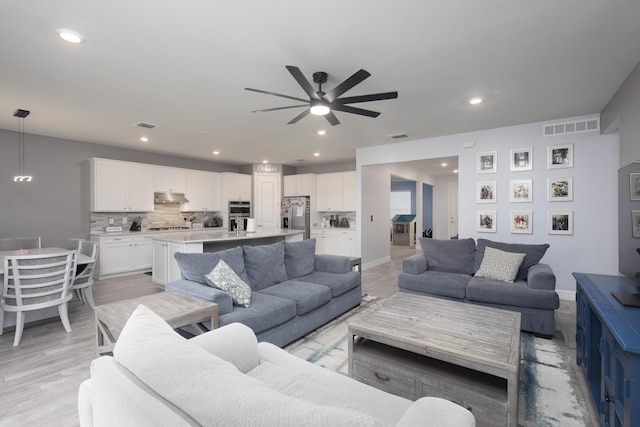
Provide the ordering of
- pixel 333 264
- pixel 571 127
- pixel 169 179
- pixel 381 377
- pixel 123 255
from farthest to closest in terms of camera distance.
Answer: pixel 169 179 → pixel 123 255 → pixel 571 127 → pixel 333 264 → pixel 381 377

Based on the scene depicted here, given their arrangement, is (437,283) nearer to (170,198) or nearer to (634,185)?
(634,185)

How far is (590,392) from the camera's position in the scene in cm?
210

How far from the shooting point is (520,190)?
15.7 ft

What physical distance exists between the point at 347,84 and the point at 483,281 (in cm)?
283

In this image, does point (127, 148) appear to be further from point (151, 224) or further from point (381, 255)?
point (381, 255)

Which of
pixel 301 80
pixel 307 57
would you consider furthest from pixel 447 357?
pixel 307 57

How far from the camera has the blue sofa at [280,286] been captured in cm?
261

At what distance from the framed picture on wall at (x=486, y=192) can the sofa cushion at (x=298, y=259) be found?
312cm

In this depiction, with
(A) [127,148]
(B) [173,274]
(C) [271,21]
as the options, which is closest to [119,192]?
(A) [127,148]

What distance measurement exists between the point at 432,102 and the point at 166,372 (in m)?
3.95

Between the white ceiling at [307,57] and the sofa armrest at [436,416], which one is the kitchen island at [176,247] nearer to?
the white ceiling at [307,57]

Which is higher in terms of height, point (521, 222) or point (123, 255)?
point (521, 222)

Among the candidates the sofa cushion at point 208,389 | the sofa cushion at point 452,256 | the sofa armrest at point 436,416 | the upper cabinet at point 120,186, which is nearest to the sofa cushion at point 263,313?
the sofa cushion at point 208,389

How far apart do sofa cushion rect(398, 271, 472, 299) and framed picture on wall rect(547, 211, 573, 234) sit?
177cm
